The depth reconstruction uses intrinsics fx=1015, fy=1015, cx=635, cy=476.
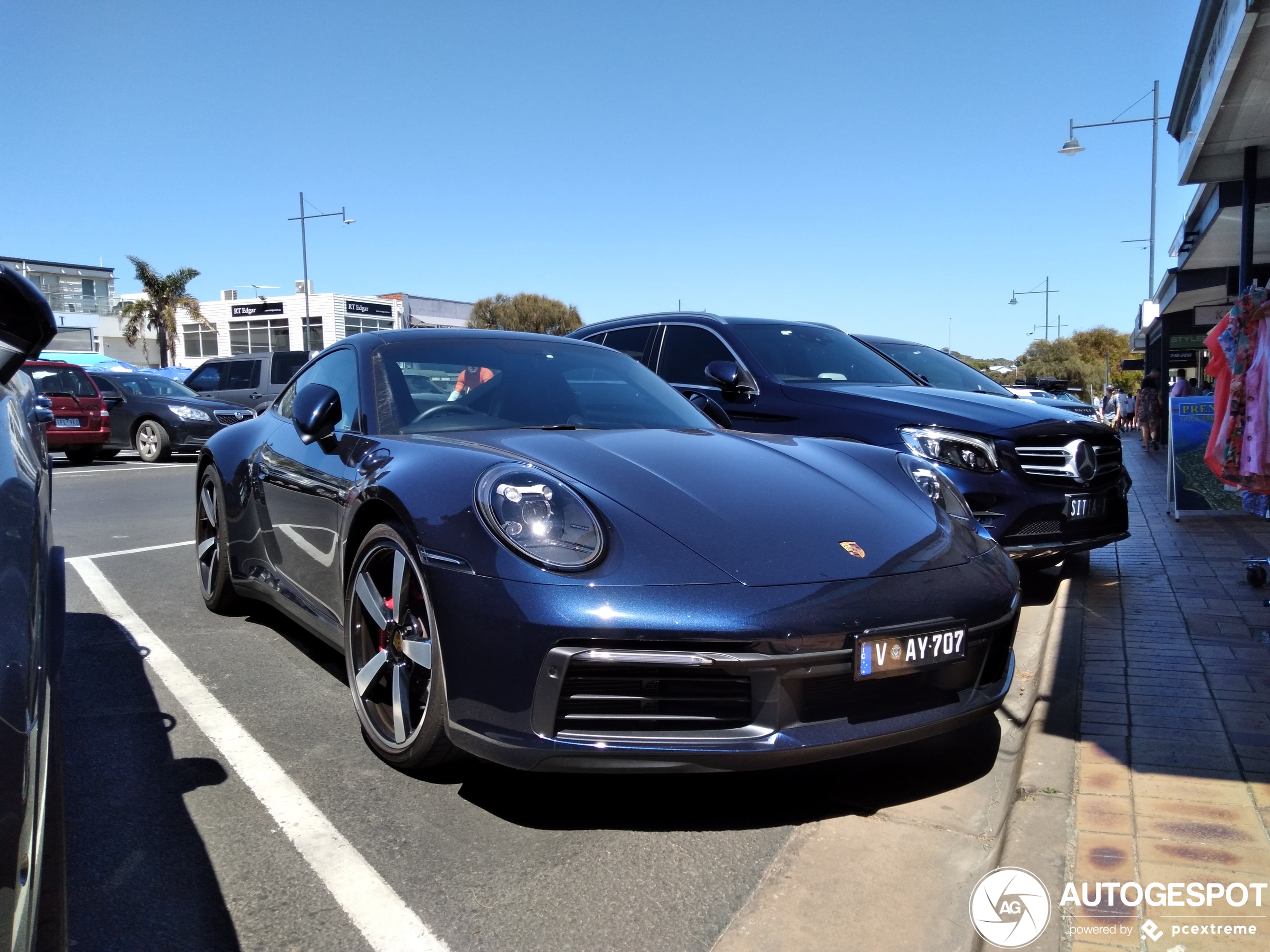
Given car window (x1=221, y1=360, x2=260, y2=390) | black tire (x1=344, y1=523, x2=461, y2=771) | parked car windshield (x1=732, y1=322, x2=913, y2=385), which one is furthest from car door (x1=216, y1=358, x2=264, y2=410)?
black tire (x1=344, y1=523, x2=461, y2=771)

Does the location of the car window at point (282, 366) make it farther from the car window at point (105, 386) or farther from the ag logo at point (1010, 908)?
the ag logo at point (1010, 908)

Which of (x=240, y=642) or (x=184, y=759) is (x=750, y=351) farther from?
(x=184, y=759)

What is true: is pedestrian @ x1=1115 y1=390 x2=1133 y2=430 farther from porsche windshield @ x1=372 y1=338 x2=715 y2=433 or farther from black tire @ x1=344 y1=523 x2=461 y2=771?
Result: black tire @ x1=344 y1=523 x2=461 y2=771

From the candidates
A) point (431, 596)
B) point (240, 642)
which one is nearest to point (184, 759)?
point (431, 596)

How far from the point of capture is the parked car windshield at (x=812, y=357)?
6.30 metres

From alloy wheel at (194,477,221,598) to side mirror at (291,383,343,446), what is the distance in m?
1.48

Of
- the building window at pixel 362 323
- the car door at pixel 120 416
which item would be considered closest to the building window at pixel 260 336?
the building window at pixel 362 323

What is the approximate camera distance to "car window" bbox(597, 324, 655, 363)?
701cm

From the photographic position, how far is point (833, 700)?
102 inches

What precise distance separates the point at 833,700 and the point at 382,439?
1.77m

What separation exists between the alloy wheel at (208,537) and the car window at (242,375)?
15645 millimetres

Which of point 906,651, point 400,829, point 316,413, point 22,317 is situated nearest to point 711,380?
point 316,413

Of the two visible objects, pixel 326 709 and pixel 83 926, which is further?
pixel 326 709

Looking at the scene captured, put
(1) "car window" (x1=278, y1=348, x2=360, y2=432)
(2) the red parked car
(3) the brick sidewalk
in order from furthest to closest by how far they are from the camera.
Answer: (2) the red parked car, (1) "car window" (x1=278, y1=348, x2=360, y2=432), (3) the brick sidewalk
